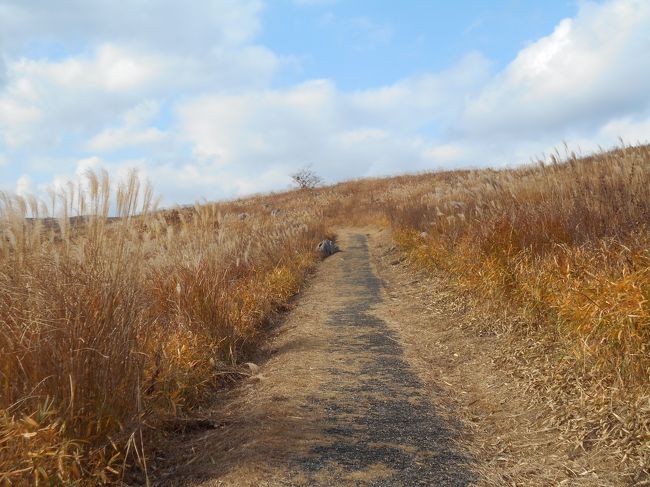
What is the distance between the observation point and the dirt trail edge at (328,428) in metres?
2.93

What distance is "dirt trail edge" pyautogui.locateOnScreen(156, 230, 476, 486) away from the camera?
293 cm

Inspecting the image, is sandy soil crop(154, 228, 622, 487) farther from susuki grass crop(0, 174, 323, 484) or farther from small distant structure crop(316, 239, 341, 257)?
small distant structure crop(316, 239, 341, 257)

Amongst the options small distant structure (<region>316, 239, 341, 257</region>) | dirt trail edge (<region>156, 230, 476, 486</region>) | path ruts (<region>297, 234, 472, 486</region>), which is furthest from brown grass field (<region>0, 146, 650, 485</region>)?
small distant structure (<region>316, 239, 341, 257</region>)

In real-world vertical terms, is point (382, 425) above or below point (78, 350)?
below

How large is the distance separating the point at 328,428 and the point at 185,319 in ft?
7.19

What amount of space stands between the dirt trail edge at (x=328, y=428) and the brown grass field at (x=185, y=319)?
37 centimetres

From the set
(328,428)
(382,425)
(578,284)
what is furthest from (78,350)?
(578,284)

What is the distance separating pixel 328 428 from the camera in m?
3.53

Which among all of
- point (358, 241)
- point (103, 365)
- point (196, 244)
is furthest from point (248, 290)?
point (358, 241)

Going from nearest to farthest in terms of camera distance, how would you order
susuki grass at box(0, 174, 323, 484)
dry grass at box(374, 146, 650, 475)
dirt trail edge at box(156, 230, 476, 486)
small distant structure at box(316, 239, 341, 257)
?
susuki grass at box(0, 174, 323, 484), dirt trail edge at box(156, 230, 476, 486), dry grass at box(374, 146, 650, 475), small distant structure at box(316, 239, 341, 257)

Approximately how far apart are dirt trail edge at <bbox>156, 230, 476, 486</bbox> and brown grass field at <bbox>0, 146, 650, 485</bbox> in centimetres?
37

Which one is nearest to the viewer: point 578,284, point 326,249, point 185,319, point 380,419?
point 380,419

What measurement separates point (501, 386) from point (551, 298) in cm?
94

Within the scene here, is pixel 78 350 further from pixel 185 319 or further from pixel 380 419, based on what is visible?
pixel 185 319
